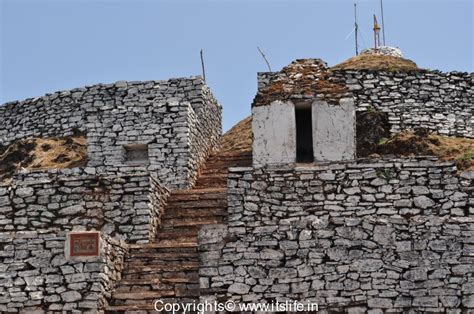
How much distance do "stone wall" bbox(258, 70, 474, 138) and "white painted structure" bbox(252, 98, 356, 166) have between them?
21.1 ft

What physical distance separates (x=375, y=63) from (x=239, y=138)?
18.8 ft

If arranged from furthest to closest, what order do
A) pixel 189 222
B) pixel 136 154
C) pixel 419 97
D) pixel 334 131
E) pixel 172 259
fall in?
pixel 419 97 → pixel 136 154 → pixel 189 222 → pixel 334 131 → pixel 172 259

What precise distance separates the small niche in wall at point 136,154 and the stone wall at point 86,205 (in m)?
4.10

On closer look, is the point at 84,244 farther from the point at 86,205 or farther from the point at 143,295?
the point at 86,205

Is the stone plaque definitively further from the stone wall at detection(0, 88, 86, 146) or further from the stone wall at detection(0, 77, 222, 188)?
the stone wall at detection(0, 88, 86, 146)

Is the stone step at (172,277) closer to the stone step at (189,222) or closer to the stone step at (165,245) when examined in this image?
the stone step at (165,245)

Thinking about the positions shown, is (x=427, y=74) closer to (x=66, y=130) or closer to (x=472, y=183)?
(x=472, y=183)

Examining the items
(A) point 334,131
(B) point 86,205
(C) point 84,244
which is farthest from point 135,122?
(C) point 84,244

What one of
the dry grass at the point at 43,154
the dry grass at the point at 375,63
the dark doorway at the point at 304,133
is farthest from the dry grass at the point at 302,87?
the dry grass at the point at 375,63

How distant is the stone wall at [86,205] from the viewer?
1598 cm

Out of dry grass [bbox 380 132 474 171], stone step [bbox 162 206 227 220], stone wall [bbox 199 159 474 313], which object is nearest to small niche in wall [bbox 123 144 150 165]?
stone step [bbox 162 206 227 220]

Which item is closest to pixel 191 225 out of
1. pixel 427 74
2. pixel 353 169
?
pixel 353 169

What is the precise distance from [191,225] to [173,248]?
1231 millimetres

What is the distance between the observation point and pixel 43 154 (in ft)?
74.0
